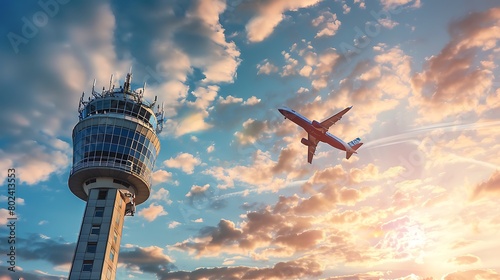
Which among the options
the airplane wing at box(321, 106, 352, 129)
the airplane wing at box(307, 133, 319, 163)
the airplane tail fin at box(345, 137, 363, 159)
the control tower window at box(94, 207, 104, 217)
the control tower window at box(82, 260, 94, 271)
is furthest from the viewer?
the airplane tail fin at box(345, 137, 363, 159)

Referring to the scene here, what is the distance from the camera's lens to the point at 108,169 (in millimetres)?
87250

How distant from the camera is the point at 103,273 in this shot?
79.4 m

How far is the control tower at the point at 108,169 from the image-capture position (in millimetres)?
82438

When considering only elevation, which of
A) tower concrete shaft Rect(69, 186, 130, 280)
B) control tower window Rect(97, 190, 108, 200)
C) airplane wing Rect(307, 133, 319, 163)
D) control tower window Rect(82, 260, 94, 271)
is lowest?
control tower window Rect(82, 260, 94, 271)

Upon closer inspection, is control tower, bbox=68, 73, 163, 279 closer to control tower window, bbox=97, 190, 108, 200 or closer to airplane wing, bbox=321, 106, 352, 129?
control tower window, bbox=97, 190, 108, 200

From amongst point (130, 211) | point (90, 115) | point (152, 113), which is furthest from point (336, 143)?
point (90, 115)

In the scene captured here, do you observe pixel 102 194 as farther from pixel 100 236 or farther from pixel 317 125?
pixel 317 125

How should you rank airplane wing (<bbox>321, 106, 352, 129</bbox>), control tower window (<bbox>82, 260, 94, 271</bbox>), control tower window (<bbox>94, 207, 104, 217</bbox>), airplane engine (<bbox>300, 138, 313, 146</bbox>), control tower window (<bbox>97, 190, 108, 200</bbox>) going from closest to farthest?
control tower window (<bbox>82, 260, 94, 271</bbox>), control tower window (<bbox>94, 207, 104, 217</bbox>), control tower window (<bbox>97, 190, 108, 200</bbox>), airplane wing (<bbox>321, 106, 352, 129</bbox>), airplane engine (<bbox>300, 138, 313, 146</bbox>)

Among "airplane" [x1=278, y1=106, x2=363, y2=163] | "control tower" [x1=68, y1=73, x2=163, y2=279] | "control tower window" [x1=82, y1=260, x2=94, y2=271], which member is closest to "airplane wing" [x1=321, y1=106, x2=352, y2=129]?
"airplane" [x1=278, y1=106, x2=363, y2=163]

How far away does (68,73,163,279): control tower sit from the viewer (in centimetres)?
8244

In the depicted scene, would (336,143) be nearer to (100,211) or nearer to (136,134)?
(136,134)

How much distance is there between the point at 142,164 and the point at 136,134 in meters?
7.33

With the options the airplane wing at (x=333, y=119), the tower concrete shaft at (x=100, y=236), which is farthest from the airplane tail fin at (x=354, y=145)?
the tower concrete shaft at (x=100, y=236)

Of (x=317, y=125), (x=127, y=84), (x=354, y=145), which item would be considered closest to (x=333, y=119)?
(x=317, y=125)
